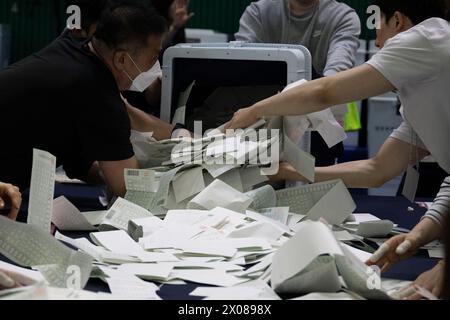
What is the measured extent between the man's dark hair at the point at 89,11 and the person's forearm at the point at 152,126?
1.11 ft

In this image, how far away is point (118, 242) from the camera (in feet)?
6.11

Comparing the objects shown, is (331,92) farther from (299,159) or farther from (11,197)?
(11,197)

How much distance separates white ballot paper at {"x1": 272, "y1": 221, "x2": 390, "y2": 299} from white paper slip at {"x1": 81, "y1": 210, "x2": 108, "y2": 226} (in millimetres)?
721

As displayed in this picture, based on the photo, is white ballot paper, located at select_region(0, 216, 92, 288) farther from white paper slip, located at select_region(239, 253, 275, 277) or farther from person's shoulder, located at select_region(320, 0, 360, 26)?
person's shoulder, located at select_region(320, 0, 360, 26)

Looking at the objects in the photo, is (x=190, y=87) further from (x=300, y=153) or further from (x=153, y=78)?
(x=300, y=153)

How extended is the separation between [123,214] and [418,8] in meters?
0.98

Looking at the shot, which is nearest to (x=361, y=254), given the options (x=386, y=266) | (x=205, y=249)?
(x=386, y=266)

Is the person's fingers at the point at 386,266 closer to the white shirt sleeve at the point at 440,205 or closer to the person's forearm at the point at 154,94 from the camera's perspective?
the white shirt sleeve at the point at 440,205

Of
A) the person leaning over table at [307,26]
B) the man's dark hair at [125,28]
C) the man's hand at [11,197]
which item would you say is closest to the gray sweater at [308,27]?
the person leaning over table at [307,26]

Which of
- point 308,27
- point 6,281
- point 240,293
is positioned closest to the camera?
point 6,281

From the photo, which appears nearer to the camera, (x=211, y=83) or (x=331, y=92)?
(x=331, y=92)

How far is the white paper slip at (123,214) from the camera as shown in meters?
2.05
